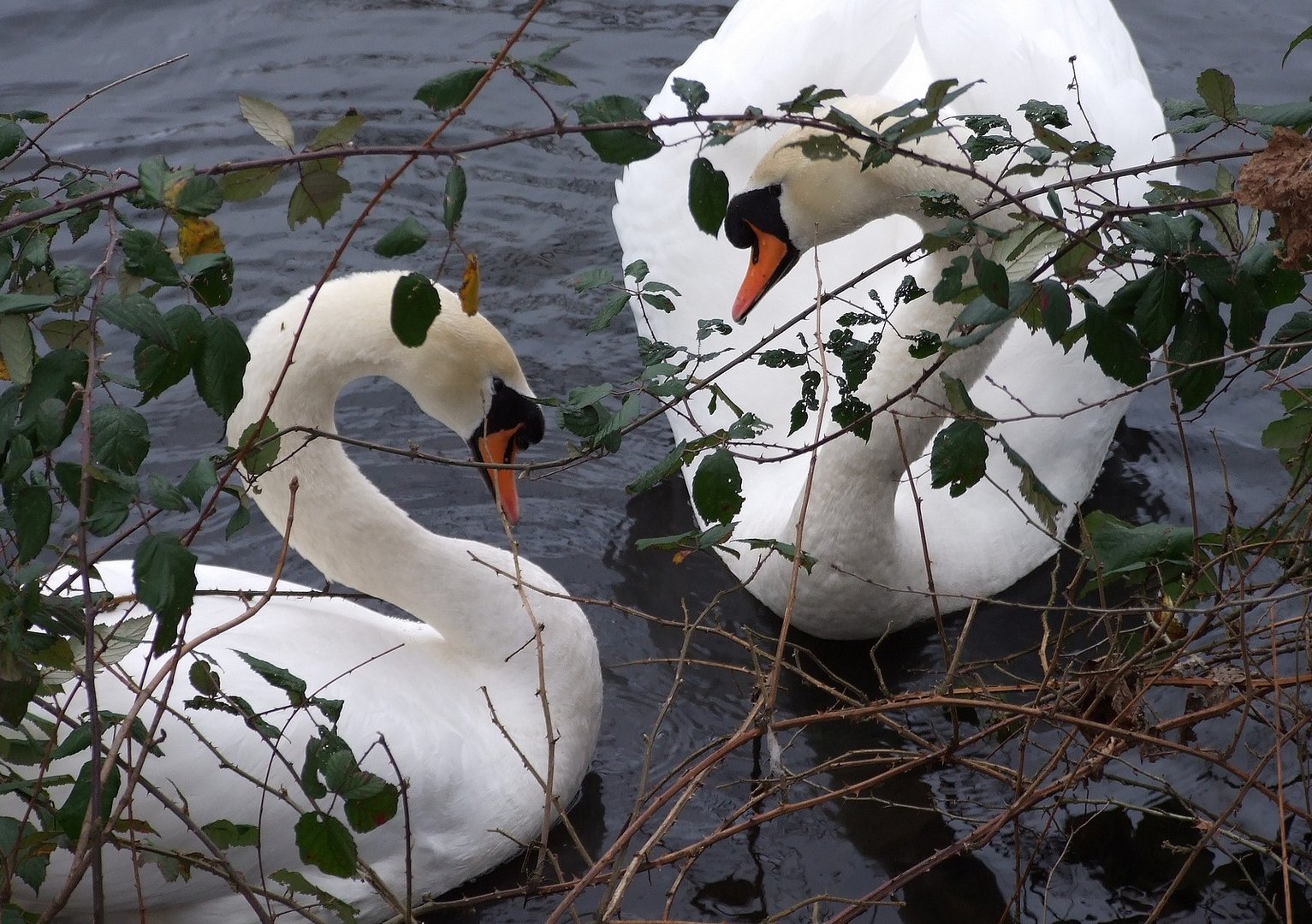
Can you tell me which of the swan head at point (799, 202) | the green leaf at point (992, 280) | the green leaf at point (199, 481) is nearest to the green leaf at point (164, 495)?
the green leaf at point (199, 481)

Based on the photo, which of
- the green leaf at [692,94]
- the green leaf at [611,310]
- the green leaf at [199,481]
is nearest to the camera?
the green leaf at [692,94]

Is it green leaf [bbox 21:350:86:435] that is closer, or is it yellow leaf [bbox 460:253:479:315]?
green leaf [bbox 21:350:86:435]

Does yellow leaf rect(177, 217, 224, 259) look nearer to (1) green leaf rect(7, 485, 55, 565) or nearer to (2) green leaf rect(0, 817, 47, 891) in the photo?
(1) green leaf rect(7, 485, 55, 565)

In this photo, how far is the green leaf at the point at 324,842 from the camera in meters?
2.51

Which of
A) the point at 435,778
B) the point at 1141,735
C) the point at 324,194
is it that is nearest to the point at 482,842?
the point at 435,778

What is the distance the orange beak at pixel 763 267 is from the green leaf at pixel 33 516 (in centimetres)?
231

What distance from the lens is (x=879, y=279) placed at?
5082 millimetres

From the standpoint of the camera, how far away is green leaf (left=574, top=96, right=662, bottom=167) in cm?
214

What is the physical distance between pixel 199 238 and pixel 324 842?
3.32 ft

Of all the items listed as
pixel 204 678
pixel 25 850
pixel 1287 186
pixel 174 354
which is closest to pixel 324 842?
pixel 204 678

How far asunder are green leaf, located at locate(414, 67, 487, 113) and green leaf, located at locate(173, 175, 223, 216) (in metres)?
0.31

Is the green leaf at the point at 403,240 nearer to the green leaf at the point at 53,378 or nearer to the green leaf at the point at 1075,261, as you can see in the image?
the green leaf at the point at 53,378

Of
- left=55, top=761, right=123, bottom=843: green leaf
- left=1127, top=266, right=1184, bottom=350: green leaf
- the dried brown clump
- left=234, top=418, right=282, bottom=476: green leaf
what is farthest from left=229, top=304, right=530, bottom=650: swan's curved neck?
the dried brown clump

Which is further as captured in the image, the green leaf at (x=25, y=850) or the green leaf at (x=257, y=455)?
the green leaf at (x=257, y=455)
